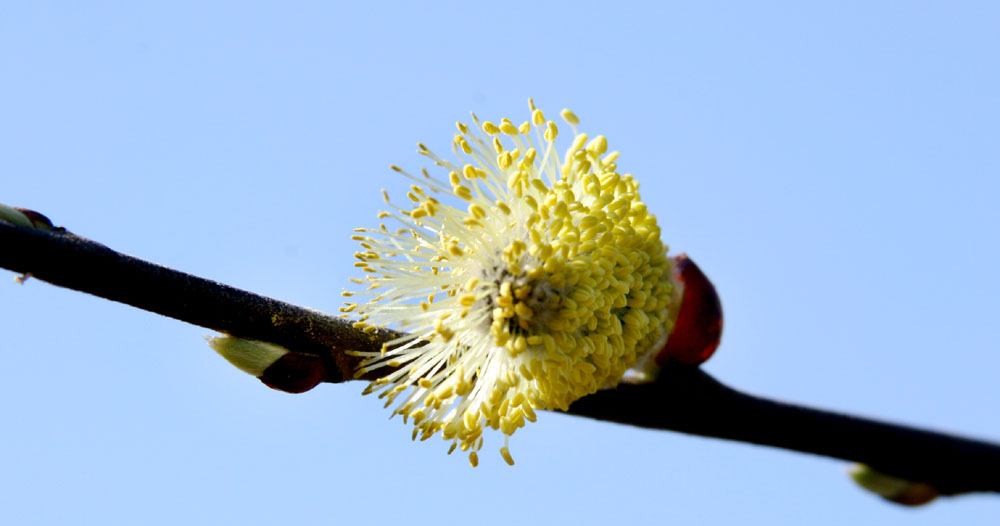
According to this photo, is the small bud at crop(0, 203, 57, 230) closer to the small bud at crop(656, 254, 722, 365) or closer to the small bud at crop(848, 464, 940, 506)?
the small bud at crop(656, 254, 722, 365)

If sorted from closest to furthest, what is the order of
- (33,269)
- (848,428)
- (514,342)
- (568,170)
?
1. (33,269)
2. (848,428)
3. (514,342)
4. (568,170)

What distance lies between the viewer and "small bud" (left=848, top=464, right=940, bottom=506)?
1.63 meters

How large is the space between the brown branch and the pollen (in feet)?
0.24

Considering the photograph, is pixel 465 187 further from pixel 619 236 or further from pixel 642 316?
pixel 642 316

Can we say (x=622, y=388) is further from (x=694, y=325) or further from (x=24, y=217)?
(x=24, y=217)

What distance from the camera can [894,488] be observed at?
165 cm

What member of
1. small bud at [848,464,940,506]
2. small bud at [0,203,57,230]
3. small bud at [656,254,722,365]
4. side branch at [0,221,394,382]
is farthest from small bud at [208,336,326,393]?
small bud at [848,464,940,506]

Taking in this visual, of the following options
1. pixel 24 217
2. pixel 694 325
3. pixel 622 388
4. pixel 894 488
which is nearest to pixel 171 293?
pixel 24 217

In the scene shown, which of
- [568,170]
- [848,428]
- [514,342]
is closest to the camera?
[848,428]

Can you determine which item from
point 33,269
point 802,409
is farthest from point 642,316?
point 33,269

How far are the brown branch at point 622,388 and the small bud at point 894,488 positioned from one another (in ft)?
0.05

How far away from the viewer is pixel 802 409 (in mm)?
1676

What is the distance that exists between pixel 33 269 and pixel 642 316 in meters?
1.03

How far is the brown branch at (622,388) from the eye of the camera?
1.34 meters
